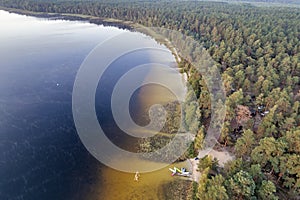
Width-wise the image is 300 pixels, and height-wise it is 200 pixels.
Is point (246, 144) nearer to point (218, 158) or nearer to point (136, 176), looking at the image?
point (218, 158)

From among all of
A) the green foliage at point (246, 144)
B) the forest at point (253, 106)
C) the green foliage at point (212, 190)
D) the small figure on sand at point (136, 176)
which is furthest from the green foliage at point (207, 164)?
the small figure on sand at point (136, 176)

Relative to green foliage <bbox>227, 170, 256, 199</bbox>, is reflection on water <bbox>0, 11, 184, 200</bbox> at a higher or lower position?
lower

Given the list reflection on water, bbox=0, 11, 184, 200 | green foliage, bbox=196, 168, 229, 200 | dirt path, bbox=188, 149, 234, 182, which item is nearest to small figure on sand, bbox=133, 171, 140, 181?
reflection on water, bbox=0, 11, 184, 200

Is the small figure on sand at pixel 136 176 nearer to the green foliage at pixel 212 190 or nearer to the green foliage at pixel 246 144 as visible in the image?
the green foliage at pixel 212 190

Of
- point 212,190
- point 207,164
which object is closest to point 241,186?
point 212,190

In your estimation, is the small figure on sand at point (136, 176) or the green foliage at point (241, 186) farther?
the small figure on sand at point (136, 176)

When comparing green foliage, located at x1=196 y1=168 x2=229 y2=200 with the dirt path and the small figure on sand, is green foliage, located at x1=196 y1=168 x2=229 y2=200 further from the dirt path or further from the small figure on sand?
the small figure on sand
